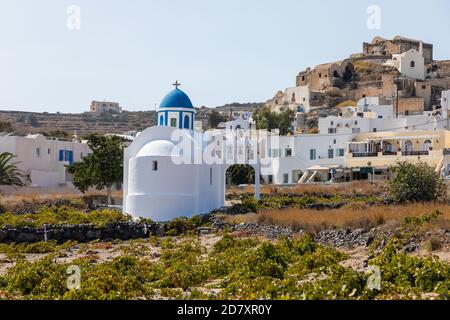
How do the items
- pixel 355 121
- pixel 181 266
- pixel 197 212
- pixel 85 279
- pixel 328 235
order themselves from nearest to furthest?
pixel 85 279, pixel 181 266, pixel 328 235, pixel 197 212, pixel 355 121

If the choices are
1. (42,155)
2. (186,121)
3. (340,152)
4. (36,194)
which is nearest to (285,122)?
(340,152)

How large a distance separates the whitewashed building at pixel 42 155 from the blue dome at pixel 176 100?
17.3 meters

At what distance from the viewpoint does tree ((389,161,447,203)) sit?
32.8 metres

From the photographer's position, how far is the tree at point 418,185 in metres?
32.8

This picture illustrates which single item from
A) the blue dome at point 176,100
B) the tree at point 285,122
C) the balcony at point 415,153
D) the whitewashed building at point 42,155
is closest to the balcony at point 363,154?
the balcony at point 415,153

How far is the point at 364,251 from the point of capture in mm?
19109

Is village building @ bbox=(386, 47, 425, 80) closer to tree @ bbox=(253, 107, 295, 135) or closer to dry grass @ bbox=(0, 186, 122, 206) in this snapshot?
tree @ bbox=(253, 107, 295, 135)

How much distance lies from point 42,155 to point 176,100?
1993cm

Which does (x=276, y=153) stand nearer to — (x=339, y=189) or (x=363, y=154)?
(x=363, y=154)

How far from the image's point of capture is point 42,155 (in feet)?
174
